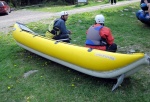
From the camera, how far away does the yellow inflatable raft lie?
3932 mm

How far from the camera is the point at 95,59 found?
A: 429cm

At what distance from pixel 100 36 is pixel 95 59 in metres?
0.66

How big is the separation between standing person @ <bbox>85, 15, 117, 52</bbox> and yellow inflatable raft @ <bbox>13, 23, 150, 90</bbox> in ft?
1.10

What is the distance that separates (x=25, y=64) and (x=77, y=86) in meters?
1.94

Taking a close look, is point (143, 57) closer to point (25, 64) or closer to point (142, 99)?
point (142, 99)

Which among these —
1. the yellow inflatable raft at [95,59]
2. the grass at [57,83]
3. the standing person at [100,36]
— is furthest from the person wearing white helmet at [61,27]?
the standing person at [100,36]

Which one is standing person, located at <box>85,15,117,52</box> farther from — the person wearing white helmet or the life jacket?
the person wearing white helmet

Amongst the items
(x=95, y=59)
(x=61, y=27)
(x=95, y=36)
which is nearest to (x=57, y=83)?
(x=95, y=59)

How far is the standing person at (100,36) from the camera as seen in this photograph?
4.71m

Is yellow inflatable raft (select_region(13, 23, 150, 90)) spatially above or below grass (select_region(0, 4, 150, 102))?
above

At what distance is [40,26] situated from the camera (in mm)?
10328

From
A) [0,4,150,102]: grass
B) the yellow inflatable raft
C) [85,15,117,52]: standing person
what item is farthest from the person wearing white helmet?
[85,15,117,52]: standing person

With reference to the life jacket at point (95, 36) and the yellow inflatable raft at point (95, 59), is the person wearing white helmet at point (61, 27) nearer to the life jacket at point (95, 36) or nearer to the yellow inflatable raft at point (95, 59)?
the yellow inflatable raft at point (95, 59)

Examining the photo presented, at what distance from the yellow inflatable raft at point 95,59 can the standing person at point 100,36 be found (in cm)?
34
